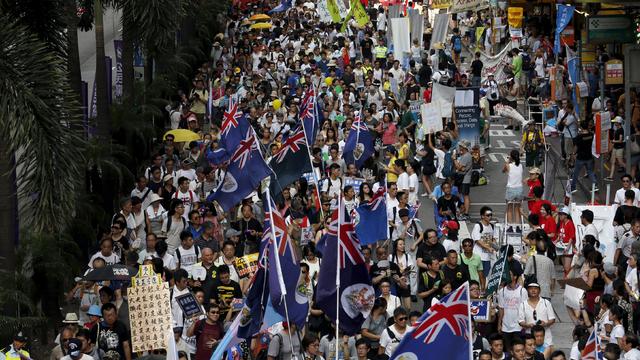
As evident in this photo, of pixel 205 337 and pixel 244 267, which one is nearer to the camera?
pixel 205 337

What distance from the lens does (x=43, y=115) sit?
18391mm

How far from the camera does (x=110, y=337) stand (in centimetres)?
1786

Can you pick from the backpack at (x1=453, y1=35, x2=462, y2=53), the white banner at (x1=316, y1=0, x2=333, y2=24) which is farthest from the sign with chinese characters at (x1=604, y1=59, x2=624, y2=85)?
the white banner at (x1=316, y1=0, x2=333, y2=24)

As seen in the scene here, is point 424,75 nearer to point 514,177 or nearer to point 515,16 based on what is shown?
point 515,16

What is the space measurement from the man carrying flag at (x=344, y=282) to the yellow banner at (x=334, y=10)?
2953 cm

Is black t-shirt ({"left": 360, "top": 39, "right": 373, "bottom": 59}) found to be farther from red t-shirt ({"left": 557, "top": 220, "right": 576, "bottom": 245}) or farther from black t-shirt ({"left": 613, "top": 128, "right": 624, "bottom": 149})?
red t-shirt ({"left": 557, "top": 220, "right": 576, "bottom": 245})

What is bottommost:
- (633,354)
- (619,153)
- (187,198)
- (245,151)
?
(633,354)

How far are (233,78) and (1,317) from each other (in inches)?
818

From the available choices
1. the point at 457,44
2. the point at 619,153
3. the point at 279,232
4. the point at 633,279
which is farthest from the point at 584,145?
the point at 457,44

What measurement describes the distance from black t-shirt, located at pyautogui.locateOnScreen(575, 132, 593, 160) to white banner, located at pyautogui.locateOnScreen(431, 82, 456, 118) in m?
3.55

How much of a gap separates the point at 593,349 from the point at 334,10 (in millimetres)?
30828

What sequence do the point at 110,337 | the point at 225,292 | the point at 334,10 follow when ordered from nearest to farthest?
the point at 110,337 → the point at 225,292 → the point at 334,10

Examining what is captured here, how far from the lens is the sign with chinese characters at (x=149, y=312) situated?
17469mm

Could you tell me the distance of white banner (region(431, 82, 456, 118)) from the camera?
3070cm
